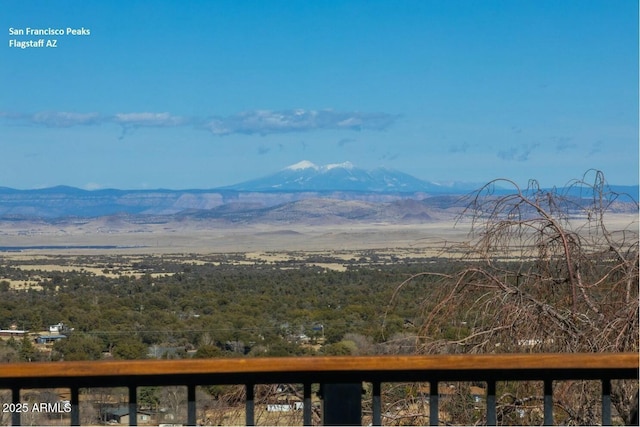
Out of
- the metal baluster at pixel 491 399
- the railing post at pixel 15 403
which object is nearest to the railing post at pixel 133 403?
the railing post at pixel 15 403

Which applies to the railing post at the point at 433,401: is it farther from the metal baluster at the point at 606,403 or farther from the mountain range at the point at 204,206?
the mountain range at the point at 204,206

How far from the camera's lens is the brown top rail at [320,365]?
2803 millimetres

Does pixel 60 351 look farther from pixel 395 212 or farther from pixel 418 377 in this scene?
pixel 395 212

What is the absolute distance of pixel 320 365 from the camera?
2.90 meters

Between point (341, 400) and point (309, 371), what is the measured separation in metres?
0.18

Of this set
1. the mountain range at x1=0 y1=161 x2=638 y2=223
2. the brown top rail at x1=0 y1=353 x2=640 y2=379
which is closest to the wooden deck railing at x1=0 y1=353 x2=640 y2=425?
the brown top rail at x1=0 y1=353 x2=640 y2=379

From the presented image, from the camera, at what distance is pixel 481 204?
639 cm

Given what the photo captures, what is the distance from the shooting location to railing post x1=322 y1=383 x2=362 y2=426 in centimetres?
299

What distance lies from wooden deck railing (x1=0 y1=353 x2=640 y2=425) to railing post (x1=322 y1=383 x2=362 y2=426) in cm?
2

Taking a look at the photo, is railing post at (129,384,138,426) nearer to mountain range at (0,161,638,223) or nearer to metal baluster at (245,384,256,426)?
metal baluster at (245,384,256,426)

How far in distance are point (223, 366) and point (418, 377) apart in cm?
65

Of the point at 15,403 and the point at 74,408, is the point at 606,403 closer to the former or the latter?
the point at 74,408

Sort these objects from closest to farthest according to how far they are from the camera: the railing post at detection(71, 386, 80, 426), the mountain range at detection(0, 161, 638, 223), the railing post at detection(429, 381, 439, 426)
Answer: the railing post at detection(71, 386, 80, 426) < the railing post at detection(429, 381, 439, 426) < the mountain range at detection(0, 161, 638, 223)

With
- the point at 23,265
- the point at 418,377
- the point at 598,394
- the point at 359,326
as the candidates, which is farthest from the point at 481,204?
the point at 23,265
